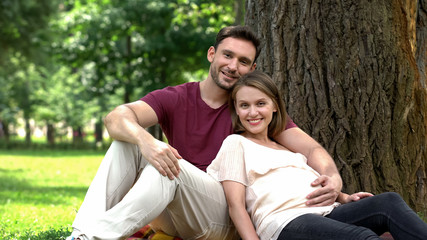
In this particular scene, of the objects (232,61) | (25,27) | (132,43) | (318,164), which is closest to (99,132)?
(25,27)

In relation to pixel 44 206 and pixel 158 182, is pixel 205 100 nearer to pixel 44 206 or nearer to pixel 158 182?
pixel 158 182

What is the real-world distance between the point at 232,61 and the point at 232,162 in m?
0.98

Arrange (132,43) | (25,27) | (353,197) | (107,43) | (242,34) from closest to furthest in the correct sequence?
(353,197) < (242,34) < (107,43) < (132,43) < (25,27)

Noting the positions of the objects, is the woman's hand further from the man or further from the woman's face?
the woman's face

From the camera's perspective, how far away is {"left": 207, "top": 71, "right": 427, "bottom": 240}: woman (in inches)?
123

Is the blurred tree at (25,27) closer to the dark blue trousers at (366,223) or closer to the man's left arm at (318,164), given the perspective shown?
the man's left arm at (318,164)

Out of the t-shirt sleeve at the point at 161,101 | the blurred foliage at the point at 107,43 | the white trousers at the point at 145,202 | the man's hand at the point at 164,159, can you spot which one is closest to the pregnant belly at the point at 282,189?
the white trousers at the point at 145,202

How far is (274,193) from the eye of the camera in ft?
11.3

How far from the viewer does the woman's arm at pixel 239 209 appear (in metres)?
3.36

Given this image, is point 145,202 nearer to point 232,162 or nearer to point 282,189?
point 232,162

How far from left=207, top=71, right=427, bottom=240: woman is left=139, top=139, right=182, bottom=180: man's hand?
1.17ft

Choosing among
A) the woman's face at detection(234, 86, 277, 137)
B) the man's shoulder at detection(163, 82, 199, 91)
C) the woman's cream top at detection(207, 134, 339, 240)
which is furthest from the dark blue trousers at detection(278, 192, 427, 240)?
the man's shoulder at detection(163, 82, 199, 91)

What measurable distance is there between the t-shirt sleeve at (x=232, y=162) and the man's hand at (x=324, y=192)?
0.45 metres

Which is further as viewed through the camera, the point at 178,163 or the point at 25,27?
the point at 25,27
